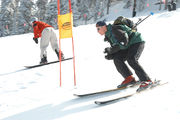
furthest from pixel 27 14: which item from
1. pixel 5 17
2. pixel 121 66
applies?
pixel 121 66

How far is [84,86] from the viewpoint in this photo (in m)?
5.28

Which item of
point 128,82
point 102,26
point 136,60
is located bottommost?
point 128,82

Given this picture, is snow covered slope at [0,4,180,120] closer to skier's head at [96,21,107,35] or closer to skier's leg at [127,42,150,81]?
skier's leg at [127,42,150,81]

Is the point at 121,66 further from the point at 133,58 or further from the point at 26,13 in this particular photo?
the point at 26,13

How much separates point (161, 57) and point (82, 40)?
238 inches

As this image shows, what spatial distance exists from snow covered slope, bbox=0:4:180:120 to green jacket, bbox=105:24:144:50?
1.03 m

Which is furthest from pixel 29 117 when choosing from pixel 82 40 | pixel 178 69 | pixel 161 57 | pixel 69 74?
pixel 82 40

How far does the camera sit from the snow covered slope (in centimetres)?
343

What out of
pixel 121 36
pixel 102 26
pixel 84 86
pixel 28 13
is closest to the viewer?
pixel 121 36

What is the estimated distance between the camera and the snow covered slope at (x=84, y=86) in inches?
135

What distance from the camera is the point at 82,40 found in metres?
12.3

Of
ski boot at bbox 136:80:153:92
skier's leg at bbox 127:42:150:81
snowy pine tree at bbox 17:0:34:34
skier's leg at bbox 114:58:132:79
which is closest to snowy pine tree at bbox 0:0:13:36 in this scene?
snowy pine tree at bbox 17:0:34:34

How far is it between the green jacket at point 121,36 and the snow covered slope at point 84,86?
1.03 meters

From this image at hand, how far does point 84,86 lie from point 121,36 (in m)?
1.95
